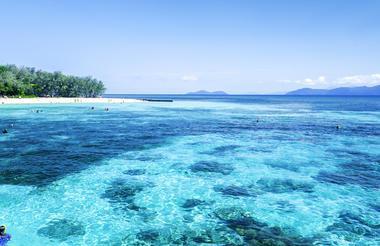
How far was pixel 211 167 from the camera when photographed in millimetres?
27141

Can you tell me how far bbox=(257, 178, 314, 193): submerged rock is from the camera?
70.6ft

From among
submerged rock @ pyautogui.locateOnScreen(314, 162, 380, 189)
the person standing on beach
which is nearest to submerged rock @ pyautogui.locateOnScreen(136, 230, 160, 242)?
the person standing on beach

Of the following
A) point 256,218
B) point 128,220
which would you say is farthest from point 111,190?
point 256,218

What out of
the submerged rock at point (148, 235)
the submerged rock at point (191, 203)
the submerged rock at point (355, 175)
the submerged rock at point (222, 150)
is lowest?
the submerged rock at point (148, 235)

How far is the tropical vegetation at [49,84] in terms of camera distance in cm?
13575

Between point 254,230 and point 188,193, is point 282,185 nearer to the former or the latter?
point 188,193

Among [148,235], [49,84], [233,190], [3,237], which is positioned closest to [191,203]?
[233,190]

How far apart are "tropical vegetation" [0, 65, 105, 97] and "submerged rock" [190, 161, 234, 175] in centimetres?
11859

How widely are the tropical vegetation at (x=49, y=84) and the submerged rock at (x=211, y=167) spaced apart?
119 metres

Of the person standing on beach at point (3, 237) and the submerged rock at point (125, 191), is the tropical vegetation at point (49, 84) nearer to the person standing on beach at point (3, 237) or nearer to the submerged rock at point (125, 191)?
the submerged rock at point (125, 191)

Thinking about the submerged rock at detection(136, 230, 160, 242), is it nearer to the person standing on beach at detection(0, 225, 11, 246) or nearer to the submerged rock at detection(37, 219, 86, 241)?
the submerged rock at detection(37, 219, 86, 241)

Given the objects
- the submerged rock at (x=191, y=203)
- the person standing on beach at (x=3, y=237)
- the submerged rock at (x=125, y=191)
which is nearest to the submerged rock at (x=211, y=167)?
the submerged rock at (x=125, y=191)

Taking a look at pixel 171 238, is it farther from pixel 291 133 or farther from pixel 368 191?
pixel 291 133

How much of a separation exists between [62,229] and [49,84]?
148621 mm
